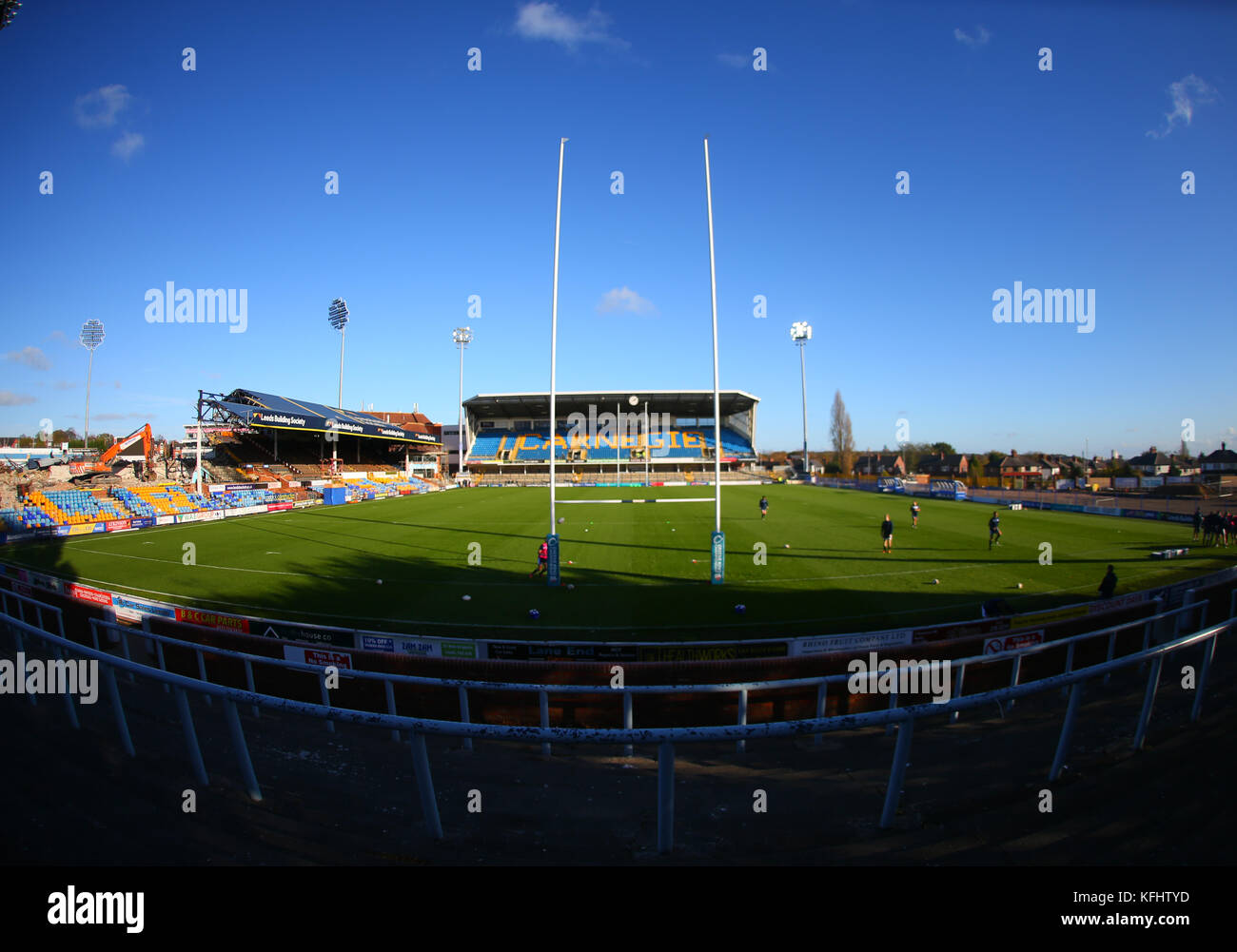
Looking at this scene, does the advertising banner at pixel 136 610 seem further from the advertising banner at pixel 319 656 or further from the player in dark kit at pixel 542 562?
the player in dark kit at pixel 542 562

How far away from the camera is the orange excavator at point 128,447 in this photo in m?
49.1

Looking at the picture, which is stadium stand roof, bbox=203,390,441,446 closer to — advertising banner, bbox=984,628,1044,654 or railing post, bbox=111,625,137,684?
railing post, bbox=111,625,137,684

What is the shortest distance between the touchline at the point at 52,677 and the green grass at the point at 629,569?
8987 mm

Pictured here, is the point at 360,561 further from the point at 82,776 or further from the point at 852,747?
the point at 852,747

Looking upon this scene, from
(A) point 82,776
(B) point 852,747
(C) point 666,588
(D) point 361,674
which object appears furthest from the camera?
(C) point 666,588

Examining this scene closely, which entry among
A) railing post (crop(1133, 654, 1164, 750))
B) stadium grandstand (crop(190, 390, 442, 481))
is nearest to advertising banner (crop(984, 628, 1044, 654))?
railing post (crop(1133, 654, 1164, 750))

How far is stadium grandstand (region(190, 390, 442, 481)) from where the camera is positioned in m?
54.4

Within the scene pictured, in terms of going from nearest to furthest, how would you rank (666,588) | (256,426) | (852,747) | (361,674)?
(361,674) < (852,747) < (666,588) < (256,426)

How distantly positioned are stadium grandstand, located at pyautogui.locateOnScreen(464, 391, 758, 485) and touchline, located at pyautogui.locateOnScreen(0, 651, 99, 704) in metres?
81.2

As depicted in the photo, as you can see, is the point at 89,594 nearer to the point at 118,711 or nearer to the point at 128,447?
the point at 118,711

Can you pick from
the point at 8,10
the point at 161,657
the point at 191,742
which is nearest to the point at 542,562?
the point at 161,657
